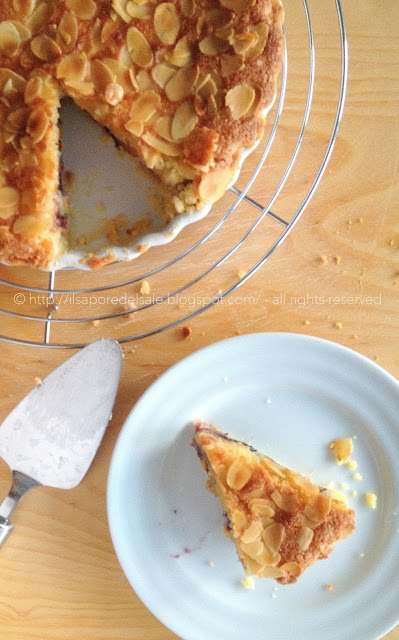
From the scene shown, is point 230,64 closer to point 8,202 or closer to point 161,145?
point 161,145

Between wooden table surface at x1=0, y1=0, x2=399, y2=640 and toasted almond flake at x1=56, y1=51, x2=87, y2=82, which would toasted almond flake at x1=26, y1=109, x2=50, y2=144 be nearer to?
toasted almond flake at x1=56, y1=51, x2=87, y2=82

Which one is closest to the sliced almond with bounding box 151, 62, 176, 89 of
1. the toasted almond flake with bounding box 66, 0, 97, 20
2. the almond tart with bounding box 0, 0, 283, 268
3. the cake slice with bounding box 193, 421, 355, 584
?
the almond tart with bounding box 0, 0, 283, 268

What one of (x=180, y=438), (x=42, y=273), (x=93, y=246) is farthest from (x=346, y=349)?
(x=42, y=273)

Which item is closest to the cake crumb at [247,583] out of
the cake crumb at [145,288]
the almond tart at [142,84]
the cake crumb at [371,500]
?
the cake crumb at [371,500]

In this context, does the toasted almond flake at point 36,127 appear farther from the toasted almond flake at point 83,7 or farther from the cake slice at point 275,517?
the cake slice at point 275,517

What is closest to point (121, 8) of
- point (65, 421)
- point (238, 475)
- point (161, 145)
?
point (161, 145)

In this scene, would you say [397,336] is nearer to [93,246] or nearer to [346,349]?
[346,349]

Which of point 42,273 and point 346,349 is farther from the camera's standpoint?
point 42,273
